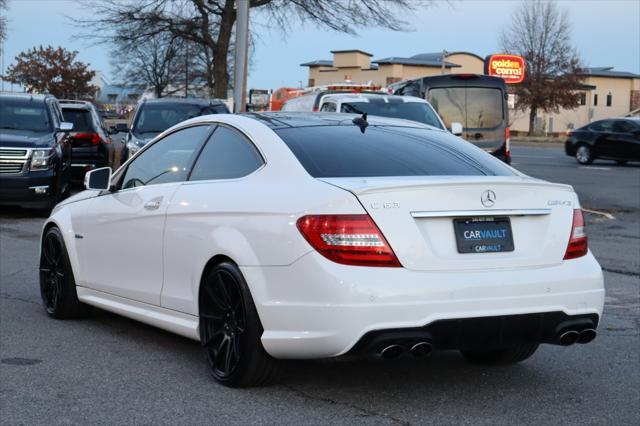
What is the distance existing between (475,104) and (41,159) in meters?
10.1

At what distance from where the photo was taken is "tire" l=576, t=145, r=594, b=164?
3372cm

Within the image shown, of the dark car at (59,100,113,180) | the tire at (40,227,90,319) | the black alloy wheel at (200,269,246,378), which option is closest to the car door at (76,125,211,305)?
the tire at (40,227,90,319)

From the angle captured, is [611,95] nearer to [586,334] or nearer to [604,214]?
[604,214]

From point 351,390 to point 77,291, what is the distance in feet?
8.81

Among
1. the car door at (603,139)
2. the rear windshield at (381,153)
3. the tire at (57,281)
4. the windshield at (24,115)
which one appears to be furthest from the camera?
the car door at (603,139)

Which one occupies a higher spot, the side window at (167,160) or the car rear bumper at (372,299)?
the side window at (167,160)

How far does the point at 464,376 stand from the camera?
5.98 meters

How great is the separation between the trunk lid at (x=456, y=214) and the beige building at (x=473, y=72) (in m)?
78.8

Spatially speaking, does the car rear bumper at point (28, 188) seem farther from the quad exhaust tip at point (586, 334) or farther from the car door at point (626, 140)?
the car door at point (626, 140)

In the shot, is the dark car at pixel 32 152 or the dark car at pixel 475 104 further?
the dark car at pixel 475 104

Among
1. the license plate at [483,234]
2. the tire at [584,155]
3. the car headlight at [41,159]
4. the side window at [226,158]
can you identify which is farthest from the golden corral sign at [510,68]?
the license plate at [483,234]

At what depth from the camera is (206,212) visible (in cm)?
583

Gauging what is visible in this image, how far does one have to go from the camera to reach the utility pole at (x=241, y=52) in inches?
944

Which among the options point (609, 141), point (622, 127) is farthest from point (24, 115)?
point (609, 141)
